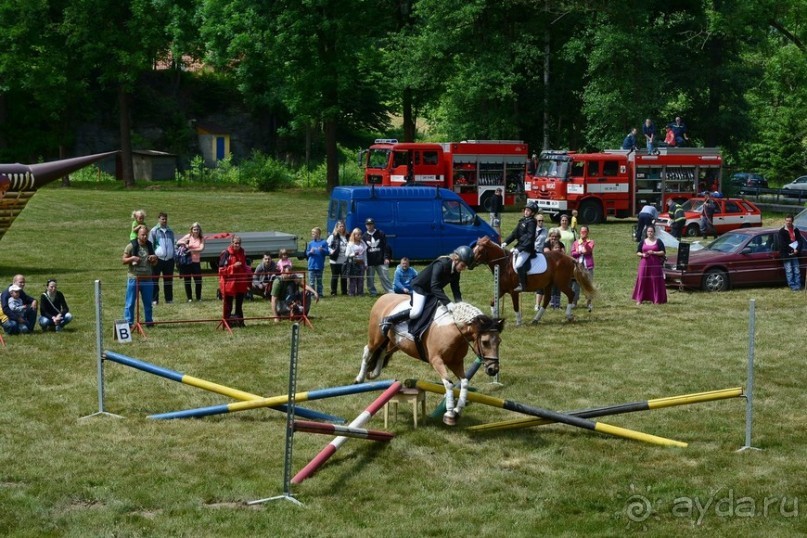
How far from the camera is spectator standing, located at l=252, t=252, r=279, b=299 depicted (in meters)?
Result: 21.8

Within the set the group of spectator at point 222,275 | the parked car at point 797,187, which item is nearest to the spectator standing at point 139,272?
the group of spectator at point 222,275

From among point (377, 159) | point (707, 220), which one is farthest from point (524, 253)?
point (377, 159)

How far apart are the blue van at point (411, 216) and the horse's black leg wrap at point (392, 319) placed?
47.0 feet

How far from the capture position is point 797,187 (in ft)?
196

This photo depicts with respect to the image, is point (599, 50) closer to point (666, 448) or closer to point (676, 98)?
point (676, 98)

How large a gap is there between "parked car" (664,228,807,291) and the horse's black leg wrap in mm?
12509

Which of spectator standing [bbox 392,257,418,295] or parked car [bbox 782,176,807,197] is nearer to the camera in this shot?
spectator standing [bbox 392,257,418,295]

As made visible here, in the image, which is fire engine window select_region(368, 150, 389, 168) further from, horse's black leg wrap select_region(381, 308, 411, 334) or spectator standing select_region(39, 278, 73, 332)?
horse's black leg wrap select_region(381, 308, 411, 334)

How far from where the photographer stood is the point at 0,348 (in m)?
18.0

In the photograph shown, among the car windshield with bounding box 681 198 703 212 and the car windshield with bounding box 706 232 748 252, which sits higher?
the car windshield with bounding box 681 198 703 212

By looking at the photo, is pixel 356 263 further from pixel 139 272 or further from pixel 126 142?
pixel 126 142

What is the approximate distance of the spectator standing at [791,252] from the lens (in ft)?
81.7

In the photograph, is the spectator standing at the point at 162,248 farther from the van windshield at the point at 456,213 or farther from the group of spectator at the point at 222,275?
the van windshield at the point at 456,213

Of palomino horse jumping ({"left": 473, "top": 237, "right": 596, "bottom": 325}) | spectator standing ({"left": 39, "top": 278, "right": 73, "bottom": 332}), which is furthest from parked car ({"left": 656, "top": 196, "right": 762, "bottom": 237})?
spectator standing ({"left": 39, "top": 278, "right": 73, "bottom": 332})
